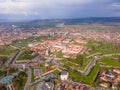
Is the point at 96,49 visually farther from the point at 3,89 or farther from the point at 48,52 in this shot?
the point at 3,89

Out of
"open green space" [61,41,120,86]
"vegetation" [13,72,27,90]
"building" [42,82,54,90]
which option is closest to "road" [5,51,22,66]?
"vegetation" [13,72,27,90]

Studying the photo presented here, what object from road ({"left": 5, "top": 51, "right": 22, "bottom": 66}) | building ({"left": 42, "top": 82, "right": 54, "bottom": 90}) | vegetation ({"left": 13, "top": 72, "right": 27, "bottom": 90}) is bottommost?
road ({"left": 5, "top": 51, "right": 22, "bottom": 66})

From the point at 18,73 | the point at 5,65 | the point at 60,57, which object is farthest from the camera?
the point at 60,57

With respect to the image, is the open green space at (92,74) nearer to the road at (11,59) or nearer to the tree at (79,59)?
the tree at (79,59)

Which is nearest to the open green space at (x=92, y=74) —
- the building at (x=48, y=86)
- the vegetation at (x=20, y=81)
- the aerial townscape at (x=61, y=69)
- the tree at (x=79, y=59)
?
the aerial townscape at (x=61, y=69)

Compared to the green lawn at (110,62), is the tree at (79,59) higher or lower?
higher

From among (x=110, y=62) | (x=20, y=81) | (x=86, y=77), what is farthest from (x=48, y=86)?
(x=110, y=62)

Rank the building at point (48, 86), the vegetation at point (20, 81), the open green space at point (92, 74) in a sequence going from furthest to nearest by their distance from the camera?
the open green space at point (92, 74) → the vegetation at point (20, 81) → the building at point (48, 86)

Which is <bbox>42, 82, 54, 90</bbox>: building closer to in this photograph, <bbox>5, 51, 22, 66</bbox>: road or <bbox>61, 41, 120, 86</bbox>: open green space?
<bbox>61, 41, 120, 86</bbox>: open green space

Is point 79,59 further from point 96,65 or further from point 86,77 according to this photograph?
point 86,77

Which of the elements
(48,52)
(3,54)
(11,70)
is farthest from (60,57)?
(3,54)

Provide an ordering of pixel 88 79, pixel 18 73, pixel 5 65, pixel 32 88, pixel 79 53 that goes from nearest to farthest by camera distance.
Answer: pixel 32 88 < pixel 88 79 < pixel 18 73 < pixel 5 65 < pixel 79 53
